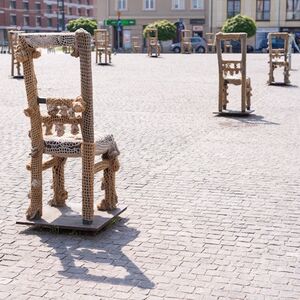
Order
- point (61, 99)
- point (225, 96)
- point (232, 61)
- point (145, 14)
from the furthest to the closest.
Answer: point (145, 14)
point (225, 96)
point (232, 61)
point (61, 99)

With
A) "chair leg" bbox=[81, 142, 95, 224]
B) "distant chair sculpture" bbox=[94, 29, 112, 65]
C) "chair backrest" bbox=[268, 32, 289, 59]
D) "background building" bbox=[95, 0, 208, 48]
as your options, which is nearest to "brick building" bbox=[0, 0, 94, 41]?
"background building" bbox=[95, 0, 208, 48]

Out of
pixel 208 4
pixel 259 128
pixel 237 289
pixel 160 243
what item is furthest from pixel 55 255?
pixel 208 4

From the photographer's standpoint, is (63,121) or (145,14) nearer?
(63,121)

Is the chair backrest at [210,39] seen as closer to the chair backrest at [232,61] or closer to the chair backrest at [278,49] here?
the chair backrest at [278,49]

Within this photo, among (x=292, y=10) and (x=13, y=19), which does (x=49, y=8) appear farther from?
(x=292, y=10)

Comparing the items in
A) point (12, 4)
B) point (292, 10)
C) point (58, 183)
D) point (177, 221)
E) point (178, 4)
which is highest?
point (12, 4)

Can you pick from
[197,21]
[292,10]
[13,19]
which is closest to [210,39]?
[197,21]

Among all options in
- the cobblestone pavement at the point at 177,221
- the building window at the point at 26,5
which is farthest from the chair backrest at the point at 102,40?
the building window at the point at 26,5

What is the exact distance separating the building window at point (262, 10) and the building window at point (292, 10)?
169cm

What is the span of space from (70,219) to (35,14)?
87.2m

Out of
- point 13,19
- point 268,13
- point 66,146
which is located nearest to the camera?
point 66,146

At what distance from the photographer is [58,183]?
6.21 meters

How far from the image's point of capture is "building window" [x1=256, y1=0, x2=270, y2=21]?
59.8 m

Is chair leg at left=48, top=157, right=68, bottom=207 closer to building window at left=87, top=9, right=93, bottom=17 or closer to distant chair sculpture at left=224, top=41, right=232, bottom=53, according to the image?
distant chair sculpture at left=224, top=41, right=232, bottom=53
